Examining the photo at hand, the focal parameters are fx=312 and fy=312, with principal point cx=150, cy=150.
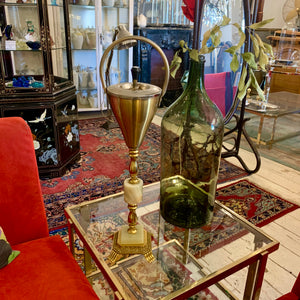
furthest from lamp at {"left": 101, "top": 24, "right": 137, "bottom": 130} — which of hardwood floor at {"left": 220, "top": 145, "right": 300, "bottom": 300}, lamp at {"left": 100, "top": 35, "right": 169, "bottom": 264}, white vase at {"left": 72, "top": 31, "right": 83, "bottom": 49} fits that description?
lamp at {"left": 100, "top": 35, "right": 169, "bottom": 264}

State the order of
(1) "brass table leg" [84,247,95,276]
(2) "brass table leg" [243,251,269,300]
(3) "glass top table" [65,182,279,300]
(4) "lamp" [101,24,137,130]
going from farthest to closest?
(4) "lamp" [101,24,137,130]
(1) "brass table leg" [84,247,95,276]
(2) "brass table leg" [243,251,269,300]
(3) "glass top table" [65,182,279,300]

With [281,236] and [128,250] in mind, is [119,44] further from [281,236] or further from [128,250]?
[128,250]

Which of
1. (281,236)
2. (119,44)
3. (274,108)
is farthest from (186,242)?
(274,108)

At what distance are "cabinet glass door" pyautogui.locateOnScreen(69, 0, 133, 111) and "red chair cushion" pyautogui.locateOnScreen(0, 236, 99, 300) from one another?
304cm

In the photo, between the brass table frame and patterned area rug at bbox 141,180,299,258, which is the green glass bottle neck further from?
the brass table frame

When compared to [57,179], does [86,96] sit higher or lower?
higher

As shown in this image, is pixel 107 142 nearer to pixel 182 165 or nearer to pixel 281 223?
pixel 281 223

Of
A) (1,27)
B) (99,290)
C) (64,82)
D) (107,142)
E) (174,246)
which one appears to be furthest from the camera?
Answer: (107,142)

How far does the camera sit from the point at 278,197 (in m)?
2.24

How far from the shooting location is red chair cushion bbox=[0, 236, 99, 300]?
0.90 metres

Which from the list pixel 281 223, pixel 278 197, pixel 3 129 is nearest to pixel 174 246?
pixel 3 129

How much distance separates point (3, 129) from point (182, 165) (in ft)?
2.15

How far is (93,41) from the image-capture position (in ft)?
12.3

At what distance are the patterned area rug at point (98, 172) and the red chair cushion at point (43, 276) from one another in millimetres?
769
